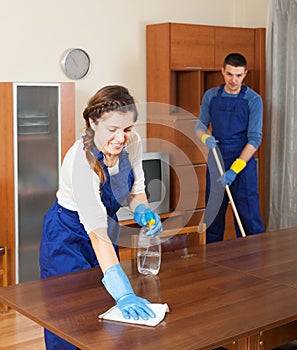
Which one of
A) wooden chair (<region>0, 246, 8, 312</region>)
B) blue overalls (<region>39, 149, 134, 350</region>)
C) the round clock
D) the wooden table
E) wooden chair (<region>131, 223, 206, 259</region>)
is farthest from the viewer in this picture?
the round clock

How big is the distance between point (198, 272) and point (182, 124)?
296 cm

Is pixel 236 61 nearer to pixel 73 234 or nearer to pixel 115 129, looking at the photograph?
pixel 73 234

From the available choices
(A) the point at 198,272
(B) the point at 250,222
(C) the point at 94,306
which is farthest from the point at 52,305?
(B) the point at 250,222

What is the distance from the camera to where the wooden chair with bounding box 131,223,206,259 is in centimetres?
291

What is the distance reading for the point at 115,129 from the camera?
7.17 feet

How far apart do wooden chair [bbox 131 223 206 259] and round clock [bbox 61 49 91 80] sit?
90.7 inches

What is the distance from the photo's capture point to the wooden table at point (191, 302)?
195cm

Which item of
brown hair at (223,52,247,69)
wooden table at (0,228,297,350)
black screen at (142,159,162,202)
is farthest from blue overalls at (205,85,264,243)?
wooden table at (0,228,297,350)

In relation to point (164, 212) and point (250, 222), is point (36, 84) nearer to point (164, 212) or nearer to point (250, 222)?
point (164, 212)

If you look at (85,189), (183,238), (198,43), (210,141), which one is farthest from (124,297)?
(198,43)

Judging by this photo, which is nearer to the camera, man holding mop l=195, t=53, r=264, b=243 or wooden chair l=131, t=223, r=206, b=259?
wooden chair l=131, t=223, r=206, b=259

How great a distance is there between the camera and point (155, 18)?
5.61 meters

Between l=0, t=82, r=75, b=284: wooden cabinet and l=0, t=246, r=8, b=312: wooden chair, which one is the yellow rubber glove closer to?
l=0, t=82, r=75, b=284: wooden cabinet

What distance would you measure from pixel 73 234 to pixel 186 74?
3224 millimetres
